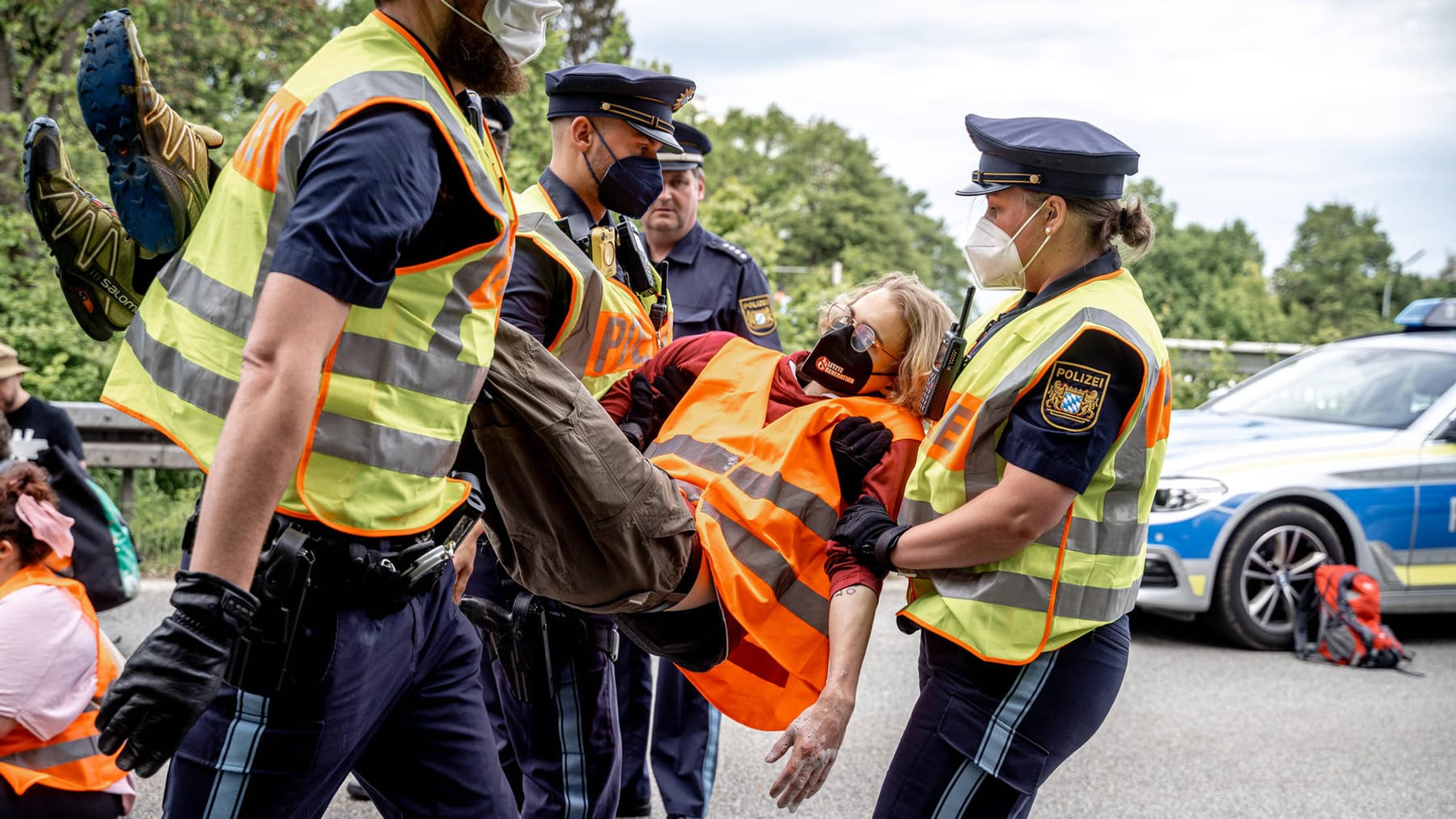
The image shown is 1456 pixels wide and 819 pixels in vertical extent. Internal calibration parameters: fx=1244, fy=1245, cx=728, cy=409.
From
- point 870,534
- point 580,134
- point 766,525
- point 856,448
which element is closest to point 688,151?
point 580,134

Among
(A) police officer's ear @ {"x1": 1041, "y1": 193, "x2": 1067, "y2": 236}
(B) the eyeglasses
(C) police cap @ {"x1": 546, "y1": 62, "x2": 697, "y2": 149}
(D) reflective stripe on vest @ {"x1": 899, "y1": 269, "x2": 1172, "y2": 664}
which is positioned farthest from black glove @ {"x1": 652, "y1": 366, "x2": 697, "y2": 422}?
(A) police officer's ear @ {"x1": 1041, "y1": 193, "x2": 1067, "y2": 236}

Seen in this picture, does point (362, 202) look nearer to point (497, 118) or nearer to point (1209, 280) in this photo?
point (497, 118)

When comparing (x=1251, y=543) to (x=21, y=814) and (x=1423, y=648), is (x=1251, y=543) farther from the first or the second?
(x=21, y=814)

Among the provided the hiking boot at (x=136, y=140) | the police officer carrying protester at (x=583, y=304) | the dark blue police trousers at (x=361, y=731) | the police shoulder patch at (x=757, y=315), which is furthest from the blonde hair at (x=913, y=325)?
the police shoulder patch at (x=757, y=315)

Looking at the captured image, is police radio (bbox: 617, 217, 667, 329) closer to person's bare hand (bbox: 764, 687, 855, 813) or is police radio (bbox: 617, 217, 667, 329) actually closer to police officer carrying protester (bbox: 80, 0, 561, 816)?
police officer carrying protester (bbox: 80, 0, 561, 816)

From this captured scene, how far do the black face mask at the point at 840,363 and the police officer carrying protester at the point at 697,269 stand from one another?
1.89 m

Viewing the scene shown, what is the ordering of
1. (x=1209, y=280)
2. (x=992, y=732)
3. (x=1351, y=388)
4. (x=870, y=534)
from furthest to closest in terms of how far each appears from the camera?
(x=1209, y=280) → (x=1351, y=388) → (x=870, y=534) → (x=992, y=732)

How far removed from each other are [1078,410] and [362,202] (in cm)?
133

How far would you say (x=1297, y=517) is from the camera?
23.1ft

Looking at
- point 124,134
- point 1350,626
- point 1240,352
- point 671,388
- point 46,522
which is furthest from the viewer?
point 1240,352

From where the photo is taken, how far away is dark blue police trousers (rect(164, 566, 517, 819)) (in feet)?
6.59

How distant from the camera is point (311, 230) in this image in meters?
1.66

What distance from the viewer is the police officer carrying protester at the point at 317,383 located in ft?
5.36

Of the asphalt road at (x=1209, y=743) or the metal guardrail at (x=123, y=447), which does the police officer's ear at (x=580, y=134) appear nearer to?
the asphalt road at (x=1209, y=743)
